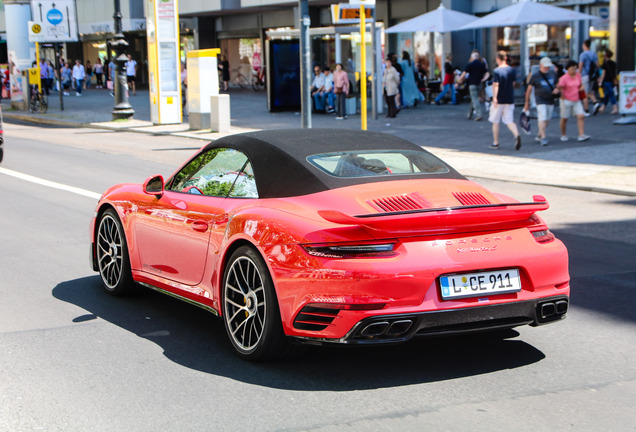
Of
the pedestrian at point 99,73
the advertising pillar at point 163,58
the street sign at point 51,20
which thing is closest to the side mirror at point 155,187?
the advertising pillar at point 163,58

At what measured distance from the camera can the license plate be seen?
4766mm

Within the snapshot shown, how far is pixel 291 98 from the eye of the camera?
30.8 metres

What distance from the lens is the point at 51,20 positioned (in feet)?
118

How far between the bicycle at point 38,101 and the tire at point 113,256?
29.4 metres

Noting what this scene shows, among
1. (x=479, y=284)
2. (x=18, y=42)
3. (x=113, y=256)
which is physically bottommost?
(x=113, y=256)

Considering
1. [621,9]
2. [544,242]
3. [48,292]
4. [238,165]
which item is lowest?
[48,292]

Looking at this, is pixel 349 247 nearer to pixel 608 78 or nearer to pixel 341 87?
pixel 608 78

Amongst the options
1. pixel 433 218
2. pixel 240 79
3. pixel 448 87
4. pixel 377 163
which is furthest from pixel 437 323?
pixel 240 79

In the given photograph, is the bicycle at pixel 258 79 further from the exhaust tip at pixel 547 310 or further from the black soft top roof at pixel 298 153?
the exhaust tip at pixel 547 310

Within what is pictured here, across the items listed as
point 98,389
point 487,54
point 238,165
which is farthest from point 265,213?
point 487,54

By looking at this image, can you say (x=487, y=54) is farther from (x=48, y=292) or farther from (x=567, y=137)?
(x=48, y=292)

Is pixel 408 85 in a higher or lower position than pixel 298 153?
lower

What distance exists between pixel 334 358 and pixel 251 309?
1.92ft

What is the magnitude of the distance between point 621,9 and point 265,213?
69.9 ft
